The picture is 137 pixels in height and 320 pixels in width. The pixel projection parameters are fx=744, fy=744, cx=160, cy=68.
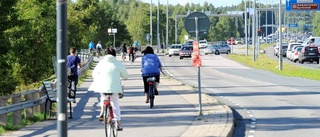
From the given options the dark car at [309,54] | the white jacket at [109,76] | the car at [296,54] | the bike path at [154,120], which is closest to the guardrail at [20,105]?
the bike path at [154,120]

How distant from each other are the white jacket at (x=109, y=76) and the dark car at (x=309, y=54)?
52.2 meters

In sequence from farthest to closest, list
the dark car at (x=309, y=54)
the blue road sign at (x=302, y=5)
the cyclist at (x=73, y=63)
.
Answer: the blue road sign at (x=302, y=5) < the dark car at (x=309, y=54) < the cyclist at (x=73, y=63)

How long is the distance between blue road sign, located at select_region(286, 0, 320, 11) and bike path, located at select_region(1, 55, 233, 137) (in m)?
48.7

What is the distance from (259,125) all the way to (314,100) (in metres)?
8.04

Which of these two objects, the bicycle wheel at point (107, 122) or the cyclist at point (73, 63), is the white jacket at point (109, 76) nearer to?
the bicycle wheel at point (107, 122)

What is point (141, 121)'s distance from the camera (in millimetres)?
17500

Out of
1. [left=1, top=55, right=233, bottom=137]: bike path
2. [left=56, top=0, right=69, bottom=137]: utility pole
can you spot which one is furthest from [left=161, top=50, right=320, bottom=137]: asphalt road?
[left=56, top=0, right=69, bottom=137]: utility pole

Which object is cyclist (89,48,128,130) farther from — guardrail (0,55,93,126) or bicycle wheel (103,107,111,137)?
guardrail (0,55,93,126)

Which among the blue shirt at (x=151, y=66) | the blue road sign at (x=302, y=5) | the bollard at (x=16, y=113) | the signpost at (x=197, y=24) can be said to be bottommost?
the bollard at (x=16, y=113)

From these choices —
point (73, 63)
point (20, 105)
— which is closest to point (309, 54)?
point (73, 63)

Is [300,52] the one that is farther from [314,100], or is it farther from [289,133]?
[289,133]

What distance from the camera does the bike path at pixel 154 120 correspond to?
49.1ft

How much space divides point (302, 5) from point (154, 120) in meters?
58.0

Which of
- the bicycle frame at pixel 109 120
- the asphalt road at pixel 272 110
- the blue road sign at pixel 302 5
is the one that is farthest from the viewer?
the blue road sign at pixel 302 5
